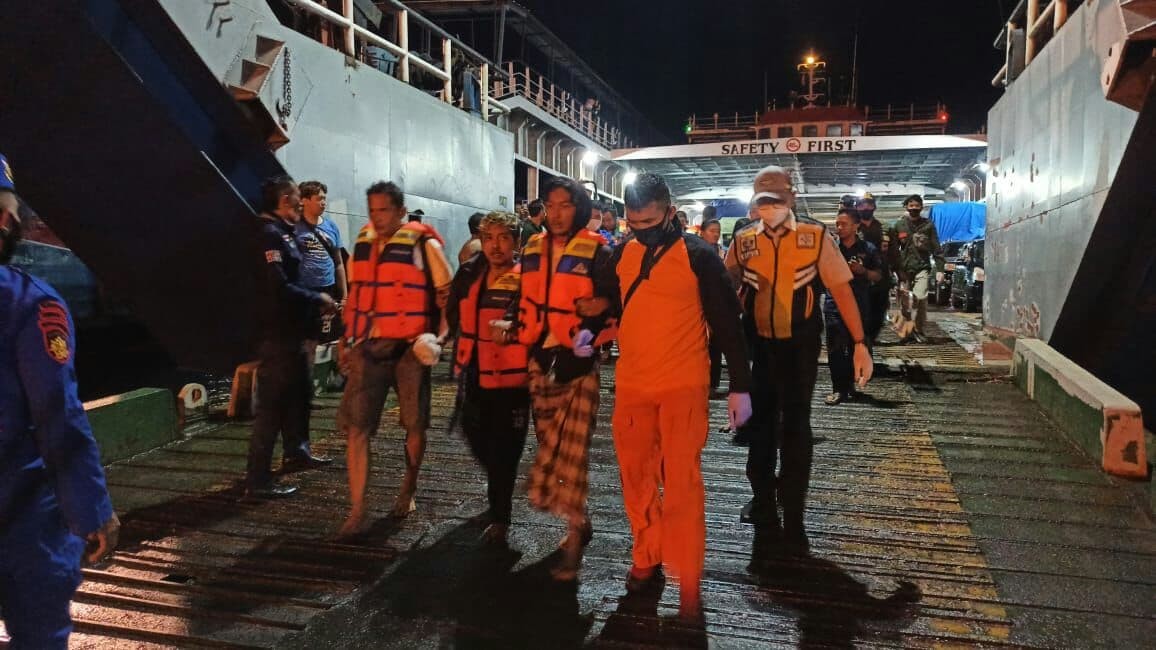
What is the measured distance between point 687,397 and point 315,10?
22.3 ft

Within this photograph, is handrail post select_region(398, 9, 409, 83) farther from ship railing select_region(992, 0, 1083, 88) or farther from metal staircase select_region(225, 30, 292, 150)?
ship railing select_region(992, 0, 1083, 88)

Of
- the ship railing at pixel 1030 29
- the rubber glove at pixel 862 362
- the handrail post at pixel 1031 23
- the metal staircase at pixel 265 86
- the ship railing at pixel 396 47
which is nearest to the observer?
the rubber glove at pixel 862 362

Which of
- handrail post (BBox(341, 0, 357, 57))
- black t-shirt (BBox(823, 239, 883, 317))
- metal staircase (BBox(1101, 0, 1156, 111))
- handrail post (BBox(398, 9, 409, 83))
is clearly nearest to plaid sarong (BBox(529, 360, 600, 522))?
metal staircase (BBox(1101, 0, 1156, 111))

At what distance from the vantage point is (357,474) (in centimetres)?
389

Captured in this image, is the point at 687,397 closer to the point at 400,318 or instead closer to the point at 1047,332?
the point at 400,318

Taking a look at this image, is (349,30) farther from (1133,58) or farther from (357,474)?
(1133,58)

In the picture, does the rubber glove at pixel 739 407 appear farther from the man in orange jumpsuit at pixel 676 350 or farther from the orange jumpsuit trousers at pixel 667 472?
the orange jumpsuit trousers at pixel 667 472

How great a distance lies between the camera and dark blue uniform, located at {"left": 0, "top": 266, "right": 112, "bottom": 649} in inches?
68.6

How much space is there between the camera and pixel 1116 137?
524 cm

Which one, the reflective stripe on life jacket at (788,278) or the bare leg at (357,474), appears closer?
the reflective stripe on life jacket at (788,278)

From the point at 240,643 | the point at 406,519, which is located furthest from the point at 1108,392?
the point at 240,643

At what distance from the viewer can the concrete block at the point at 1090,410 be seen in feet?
14.7

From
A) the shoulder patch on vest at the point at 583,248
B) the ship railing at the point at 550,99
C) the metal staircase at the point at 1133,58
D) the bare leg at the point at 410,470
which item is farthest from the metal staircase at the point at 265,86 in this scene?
the ship railing at the point at 550,99

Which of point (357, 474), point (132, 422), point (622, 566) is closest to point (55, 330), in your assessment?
point (357, 474)
